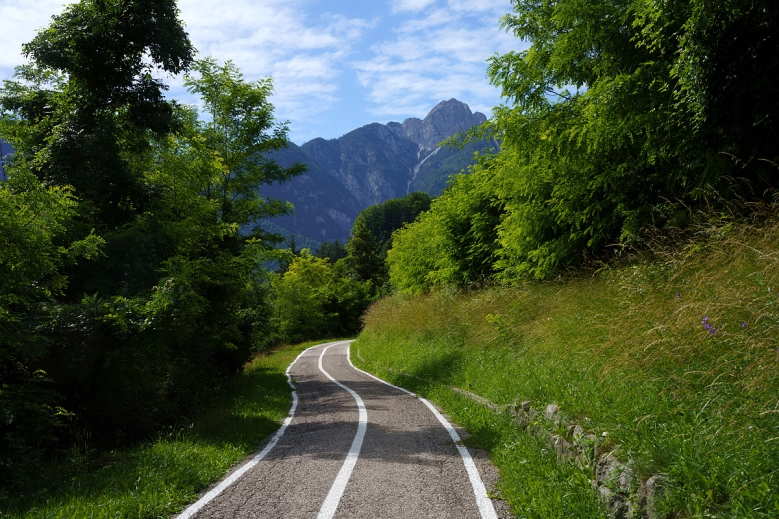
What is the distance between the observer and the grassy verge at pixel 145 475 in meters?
5.01

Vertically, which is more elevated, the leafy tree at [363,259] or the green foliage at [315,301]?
the leafy tree at [363,259]

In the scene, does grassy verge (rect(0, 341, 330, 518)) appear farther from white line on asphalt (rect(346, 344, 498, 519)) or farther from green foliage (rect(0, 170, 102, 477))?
white line on asphalt (rect(346, 344, 498, 519))

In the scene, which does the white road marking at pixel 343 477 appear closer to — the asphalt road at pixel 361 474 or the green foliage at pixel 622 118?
the asphalt road at pixel 361 474

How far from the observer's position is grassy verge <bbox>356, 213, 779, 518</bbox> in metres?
3.54

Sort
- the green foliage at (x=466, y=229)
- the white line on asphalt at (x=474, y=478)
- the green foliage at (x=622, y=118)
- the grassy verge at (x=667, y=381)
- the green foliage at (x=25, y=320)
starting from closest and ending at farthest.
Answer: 1. the grassy verge at (x=667, y=381)
2. the white line on asphalt at (x=474, y=478)
3. the green foliage at (x=622, y=118)
4. the green foliage at (x=25, y=320)
5. the green foliage at (x=466, y=229)

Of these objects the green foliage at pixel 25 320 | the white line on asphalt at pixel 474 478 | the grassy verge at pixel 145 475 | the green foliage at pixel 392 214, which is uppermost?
the green foliage at pixel 392 214

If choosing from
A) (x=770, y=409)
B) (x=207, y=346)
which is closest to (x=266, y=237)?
(x=207, y=346)

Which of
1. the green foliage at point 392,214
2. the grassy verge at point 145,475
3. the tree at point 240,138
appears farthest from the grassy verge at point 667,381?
the green foliage at point 392,214

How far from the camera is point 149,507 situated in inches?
195

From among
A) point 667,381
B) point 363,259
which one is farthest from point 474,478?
point 363,259

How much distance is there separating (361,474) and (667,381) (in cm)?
376

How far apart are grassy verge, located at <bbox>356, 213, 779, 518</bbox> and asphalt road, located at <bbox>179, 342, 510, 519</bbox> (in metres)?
0.50

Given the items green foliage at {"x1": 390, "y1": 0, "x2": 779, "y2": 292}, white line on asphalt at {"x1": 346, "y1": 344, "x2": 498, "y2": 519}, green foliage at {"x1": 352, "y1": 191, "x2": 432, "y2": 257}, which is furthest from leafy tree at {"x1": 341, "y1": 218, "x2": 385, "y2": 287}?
white line on asphalt at {"x1": 346, "y1": 344, "x2": 498, "y2": 519}

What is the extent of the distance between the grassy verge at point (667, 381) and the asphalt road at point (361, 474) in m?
0.50
